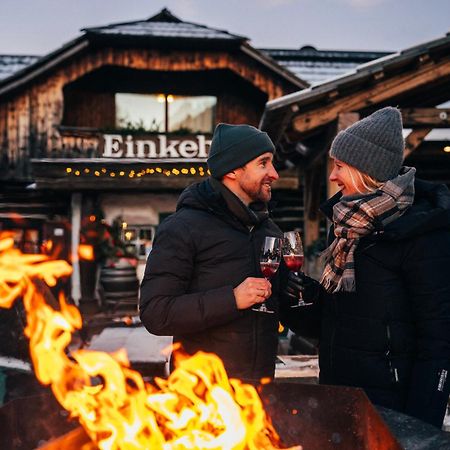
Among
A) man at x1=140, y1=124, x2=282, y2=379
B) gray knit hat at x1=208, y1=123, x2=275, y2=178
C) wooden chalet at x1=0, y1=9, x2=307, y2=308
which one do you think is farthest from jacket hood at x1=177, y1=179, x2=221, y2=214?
wooden chalet at x1=0, y1=9, x2=307, y2=308

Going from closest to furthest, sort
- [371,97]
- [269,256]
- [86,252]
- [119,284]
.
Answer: [269,256]
[371,97]
[119,284]
[86,252]

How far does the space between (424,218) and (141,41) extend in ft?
40.4

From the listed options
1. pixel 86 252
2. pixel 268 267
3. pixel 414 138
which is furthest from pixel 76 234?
pixel 268 267

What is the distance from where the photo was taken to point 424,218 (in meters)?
2.30

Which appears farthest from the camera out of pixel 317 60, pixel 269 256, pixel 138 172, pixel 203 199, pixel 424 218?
pixel 317 60

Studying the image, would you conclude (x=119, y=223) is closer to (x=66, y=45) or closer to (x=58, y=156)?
(x=58, y=156)

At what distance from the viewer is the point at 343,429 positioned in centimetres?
208

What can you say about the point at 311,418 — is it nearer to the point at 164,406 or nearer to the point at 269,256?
the point at 164,406

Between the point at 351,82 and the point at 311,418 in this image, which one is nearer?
the point at 311,418

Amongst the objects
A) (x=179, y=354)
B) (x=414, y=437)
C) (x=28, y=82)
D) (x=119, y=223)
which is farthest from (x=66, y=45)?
(x=414, y=437)

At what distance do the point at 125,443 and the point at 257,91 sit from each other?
1345 cm

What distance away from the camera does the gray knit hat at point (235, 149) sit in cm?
265

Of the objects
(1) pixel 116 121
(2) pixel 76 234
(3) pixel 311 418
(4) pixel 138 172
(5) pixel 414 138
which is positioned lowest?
(2) pixel 76 234

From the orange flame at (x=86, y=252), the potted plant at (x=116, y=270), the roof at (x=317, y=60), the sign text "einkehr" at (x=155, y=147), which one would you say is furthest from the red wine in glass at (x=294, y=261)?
the roof at (x=317, y=60)
